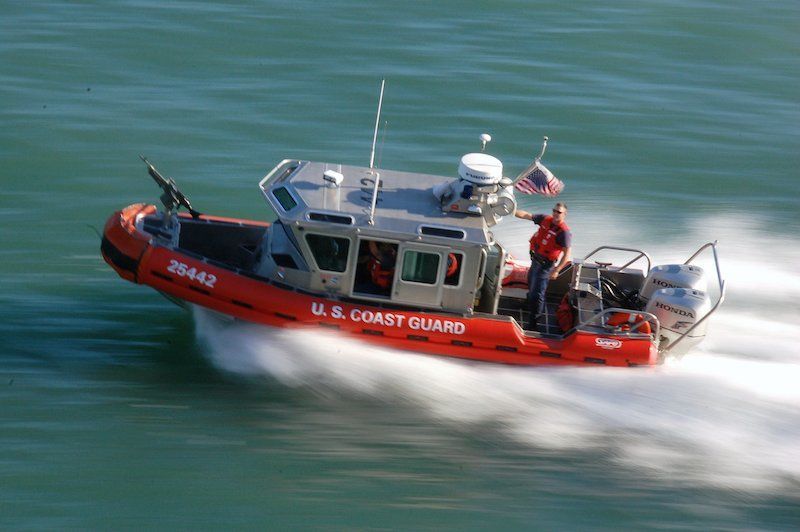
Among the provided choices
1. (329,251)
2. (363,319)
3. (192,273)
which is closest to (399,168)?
(329,251)

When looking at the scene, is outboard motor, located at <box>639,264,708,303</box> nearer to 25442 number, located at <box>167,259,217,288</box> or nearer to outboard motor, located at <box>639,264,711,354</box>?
outboard motor, located at <box>639,264,711,354</box>

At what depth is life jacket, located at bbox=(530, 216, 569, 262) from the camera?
10.1 metres

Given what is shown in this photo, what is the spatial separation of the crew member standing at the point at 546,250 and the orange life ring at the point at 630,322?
77 centimetres

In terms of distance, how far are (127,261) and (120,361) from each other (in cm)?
103

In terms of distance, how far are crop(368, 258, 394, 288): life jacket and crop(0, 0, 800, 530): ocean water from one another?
2.21 ft

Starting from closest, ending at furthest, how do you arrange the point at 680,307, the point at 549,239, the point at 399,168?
the point at 680,307, the point at 549,239, the point at 399,168

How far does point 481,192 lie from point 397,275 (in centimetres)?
114

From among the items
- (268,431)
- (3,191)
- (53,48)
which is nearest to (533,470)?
(268,431)

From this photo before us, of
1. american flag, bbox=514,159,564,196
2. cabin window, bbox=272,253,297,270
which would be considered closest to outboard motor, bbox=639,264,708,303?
american flag, bbox=514,159,564,196

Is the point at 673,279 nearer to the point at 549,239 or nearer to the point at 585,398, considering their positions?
the point at 549,239

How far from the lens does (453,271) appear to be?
9.73m

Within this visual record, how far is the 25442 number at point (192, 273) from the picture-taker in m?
9.73

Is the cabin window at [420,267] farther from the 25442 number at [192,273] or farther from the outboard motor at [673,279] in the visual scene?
the outboard motor at [673,279]

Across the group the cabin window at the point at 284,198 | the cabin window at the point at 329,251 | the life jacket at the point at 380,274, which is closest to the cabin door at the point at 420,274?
the life jacket at the point at 380,274
